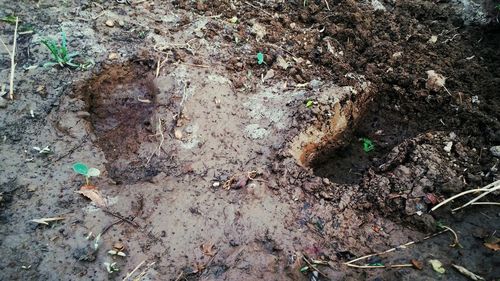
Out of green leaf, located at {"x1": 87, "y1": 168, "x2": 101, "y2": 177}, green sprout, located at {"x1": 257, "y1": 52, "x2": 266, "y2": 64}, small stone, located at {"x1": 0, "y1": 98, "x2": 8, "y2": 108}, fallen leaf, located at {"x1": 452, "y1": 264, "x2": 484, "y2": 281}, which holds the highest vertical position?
green sprout, located at {"x1": 257, "y1": 52, "x2": 266, "y2": 64}

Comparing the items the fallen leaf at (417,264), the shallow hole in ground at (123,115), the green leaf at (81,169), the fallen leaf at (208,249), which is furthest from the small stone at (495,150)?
the green leaf at (81,169)

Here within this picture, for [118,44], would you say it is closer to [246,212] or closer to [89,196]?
[89,196]

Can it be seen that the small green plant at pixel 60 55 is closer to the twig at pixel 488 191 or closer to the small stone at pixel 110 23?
the small stone at pixel 110 23

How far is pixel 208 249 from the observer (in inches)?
84.7

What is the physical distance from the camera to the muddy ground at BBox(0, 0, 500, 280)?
212 centimetres

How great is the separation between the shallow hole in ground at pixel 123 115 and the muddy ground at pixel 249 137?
0.01 metres

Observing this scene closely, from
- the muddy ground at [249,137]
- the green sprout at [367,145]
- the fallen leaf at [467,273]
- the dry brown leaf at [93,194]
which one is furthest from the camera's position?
the green sprout at [367,145]

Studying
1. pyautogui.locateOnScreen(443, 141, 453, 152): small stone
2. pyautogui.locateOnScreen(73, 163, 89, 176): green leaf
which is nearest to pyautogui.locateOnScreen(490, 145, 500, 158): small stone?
pyautogui.locateOnScreen(443, 141, 453, 152): small stone

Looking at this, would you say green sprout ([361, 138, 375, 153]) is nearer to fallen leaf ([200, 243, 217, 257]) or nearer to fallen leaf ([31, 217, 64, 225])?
→ fallen leaf ([200, 243, 217, 257])

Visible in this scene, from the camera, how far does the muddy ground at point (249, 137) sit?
6.95 feet

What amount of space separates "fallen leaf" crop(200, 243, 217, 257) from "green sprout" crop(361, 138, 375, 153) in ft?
4.37

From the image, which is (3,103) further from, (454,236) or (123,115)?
(454,236)

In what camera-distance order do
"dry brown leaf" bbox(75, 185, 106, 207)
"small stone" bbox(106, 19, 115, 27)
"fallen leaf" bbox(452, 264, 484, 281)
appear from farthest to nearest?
"small stone" bbox(106, 19, 115, 27)
"dry brown leaf" bbox(75, 185, 106, 207)
"fallen leaf" bbox(452, 264, 484, 281)

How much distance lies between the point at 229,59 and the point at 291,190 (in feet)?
3.93
